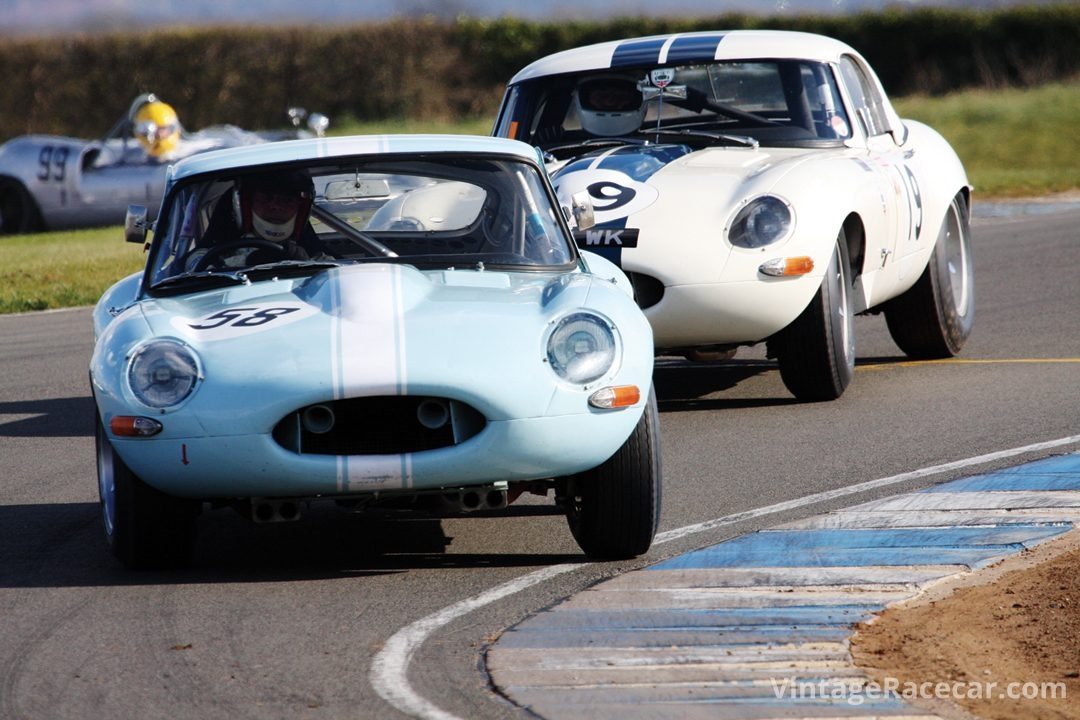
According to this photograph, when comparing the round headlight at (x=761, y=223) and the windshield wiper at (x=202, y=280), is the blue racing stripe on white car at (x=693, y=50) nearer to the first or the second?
the round headlight at (x=761, y=223)

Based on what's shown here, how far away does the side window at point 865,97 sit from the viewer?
9.07 m

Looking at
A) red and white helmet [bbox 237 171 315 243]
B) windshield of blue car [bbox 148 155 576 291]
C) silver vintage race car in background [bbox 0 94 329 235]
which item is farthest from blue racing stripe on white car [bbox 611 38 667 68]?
silver vintage race car in background [bbox 0 94 329 235]

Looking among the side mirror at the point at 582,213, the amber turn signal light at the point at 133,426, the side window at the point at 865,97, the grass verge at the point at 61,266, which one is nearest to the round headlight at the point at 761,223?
the side mirror at the point at 582,213

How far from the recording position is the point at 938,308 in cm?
919

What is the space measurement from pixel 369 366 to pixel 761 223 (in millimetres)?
3193

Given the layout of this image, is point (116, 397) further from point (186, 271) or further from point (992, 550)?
point (992, 550)

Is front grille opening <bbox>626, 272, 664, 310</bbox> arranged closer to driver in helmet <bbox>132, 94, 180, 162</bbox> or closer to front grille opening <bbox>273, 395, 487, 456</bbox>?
front grille opening <bbox>273, 395, 487, 456</bbox>

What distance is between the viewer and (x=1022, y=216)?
17984mm

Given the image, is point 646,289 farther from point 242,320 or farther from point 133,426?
point 133,426

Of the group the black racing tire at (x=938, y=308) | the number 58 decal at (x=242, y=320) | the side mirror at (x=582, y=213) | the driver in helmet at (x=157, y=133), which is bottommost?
the driver in helmet at (x=157, y=133)

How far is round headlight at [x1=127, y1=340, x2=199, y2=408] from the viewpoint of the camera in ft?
16.6

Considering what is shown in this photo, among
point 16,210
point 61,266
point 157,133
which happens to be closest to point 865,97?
point 61,266

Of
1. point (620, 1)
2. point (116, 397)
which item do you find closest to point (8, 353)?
point (116, 397)

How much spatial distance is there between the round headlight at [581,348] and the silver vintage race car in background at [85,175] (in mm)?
14401
